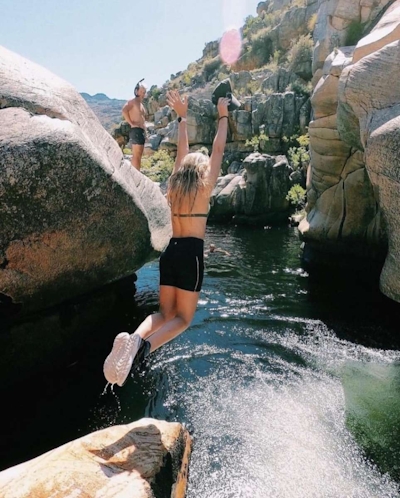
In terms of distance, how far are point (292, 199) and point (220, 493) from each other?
69.1 feet

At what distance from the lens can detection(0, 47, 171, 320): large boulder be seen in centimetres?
523

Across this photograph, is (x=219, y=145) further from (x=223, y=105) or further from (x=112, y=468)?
(x=112, y=468)

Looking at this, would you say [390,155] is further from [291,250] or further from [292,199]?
[292,199]

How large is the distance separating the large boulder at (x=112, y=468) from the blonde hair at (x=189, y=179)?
228 centimetres

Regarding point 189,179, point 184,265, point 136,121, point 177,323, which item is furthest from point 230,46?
point 177,323

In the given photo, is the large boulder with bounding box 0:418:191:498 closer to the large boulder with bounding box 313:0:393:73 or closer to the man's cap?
the man's cap

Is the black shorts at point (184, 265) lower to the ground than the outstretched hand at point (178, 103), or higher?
lower

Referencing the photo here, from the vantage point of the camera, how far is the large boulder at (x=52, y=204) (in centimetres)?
523

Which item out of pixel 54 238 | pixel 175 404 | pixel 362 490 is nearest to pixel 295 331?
pixel 175 404

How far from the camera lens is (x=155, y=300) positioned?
1042 centimetres

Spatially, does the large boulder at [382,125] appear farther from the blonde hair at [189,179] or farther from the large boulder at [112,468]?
the large boulder at [112,468]

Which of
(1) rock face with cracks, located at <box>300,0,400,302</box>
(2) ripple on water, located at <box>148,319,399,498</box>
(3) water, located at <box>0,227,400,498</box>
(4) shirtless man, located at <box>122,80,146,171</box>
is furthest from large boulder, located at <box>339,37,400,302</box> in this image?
(4) shirtless man, located at <box>122,80,146,171</box>

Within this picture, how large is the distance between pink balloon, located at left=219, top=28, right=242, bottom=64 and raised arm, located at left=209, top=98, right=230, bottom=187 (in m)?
59.1

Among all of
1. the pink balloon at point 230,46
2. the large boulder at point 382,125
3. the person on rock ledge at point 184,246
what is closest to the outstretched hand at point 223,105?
the person on rock ledge at point 184,246
